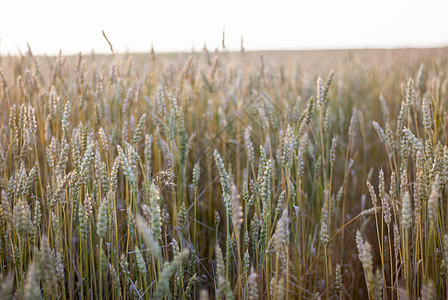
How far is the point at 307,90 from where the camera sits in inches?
111

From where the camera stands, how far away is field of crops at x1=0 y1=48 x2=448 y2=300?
36.1 inches

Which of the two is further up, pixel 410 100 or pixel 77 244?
pixel 410 100

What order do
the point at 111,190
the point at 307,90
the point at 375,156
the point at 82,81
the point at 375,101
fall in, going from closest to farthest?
the point at 111,190 < the point at 82,81 < the point at 375,156 < the point at 307,90 < the point at 375,101

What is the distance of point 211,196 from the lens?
64.9 inches

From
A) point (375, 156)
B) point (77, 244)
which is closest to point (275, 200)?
point (77, 244)

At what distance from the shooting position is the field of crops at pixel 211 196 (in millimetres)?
917

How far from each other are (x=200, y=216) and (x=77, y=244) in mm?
533

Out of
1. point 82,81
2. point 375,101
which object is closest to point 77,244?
point 82,81

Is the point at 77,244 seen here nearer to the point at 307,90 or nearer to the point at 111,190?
the point at 111,190

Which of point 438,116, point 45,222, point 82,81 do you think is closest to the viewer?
point 45,222

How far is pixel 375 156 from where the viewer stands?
2254mm

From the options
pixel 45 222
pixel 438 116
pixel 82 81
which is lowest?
pixel 45 222

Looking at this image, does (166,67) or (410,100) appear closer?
(410,100)

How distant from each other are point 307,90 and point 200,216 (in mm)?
1537
